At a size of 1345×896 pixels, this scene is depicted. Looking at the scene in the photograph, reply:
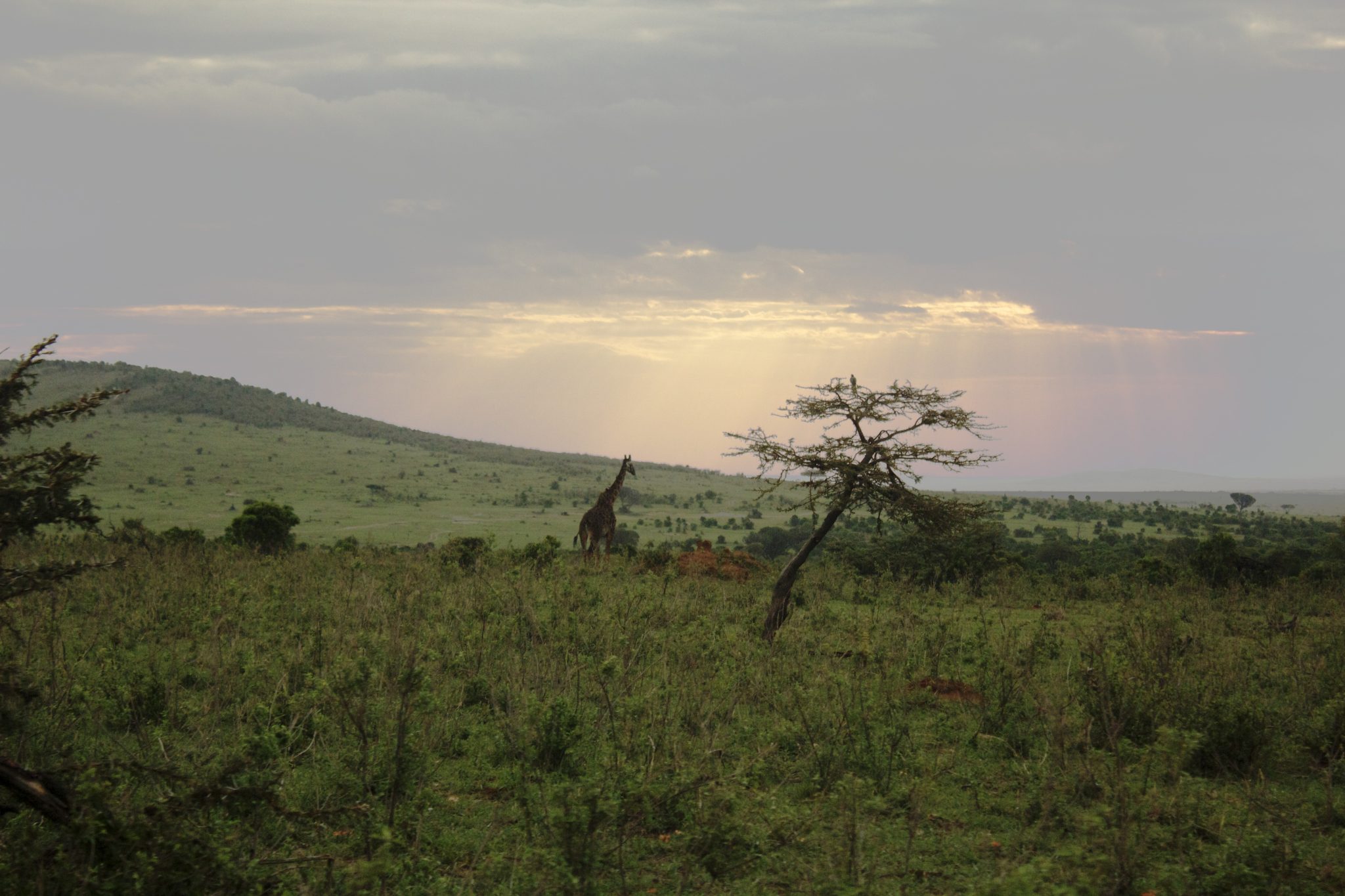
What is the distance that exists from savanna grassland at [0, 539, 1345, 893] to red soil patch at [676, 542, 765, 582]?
311 inches

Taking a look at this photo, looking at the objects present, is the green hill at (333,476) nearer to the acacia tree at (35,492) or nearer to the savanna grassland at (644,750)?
the savanna grassland at (644,750)

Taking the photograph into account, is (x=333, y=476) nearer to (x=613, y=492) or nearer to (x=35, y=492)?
(x=613, y=492)

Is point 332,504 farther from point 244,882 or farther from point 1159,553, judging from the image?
point 244,882

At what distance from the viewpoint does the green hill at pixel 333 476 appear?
168 feet

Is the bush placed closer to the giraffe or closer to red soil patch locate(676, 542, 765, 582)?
the giraffe

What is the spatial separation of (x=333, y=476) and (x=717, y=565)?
2052 inches

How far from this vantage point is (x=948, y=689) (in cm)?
1118

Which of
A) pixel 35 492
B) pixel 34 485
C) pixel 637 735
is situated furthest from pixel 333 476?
pixel 35 492

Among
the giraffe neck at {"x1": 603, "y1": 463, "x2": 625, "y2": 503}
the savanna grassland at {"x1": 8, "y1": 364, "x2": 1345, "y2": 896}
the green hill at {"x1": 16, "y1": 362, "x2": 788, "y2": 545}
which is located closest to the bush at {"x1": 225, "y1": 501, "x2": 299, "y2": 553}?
the green hill at {"x1": 16, "y1": 362, "x2": 788, "y2": 545}

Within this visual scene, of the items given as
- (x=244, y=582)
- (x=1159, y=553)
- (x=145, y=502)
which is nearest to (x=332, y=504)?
(x=145, y=502)

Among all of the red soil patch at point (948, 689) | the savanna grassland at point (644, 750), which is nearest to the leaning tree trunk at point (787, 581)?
the savanna grassland at point (644, 750)

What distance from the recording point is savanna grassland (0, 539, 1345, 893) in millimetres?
5551

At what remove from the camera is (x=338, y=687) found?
6.64m

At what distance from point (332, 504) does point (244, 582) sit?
143ft
